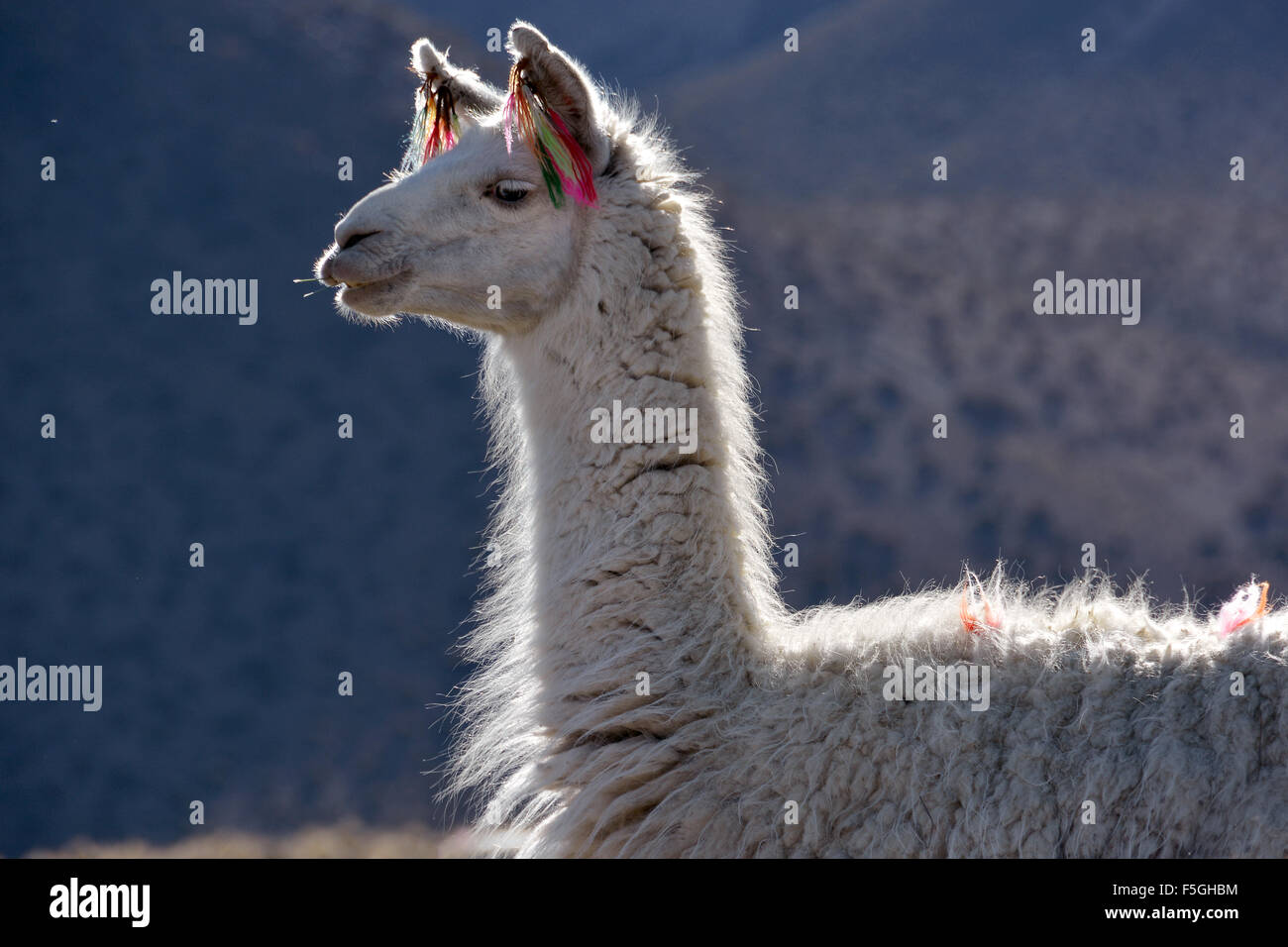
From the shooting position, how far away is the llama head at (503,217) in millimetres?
2900

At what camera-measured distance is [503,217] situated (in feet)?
9.61

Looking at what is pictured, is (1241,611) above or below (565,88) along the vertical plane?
below

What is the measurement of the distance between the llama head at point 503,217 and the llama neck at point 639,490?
0.13 meters

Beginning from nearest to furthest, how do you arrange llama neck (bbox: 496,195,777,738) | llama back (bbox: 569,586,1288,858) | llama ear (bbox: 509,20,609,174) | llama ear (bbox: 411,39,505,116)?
llama back (bbox: 569,586,1288,858), llama neck (bbox: 496,195,777,738), llama ear (bbox: 509,20,609,174), llama ear (bbox: 411,39,505,116)

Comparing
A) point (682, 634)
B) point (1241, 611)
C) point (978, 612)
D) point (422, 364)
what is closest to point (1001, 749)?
point (978, 612)

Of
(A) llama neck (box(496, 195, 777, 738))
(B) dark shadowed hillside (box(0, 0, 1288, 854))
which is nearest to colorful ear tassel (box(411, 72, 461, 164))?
(A) llama neck (box(496, 195, 777, 738))

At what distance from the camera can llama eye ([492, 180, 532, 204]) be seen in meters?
2.92

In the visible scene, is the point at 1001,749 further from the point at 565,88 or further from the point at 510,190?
the point at 565,88

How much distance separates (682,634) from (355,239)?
4.30 ft

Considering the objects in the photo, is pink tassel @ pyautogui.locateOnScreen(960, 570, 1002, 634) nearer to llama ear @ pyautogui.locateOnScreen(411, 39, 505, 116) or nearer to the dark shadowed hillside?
llama ear @ pyautogui.locateOnScreen(411, 39, 505, 116)

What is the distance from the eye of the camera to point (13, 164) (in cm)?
1780

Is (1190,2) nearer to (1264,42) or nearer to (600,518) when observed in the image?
(1264,42)

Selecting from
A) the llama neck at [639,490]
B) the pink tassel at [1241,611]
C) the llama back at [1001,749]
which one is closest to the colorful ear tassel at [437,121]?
the llama neck at [639,490]

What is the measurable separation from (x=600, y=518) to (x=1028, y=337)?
16.1m
